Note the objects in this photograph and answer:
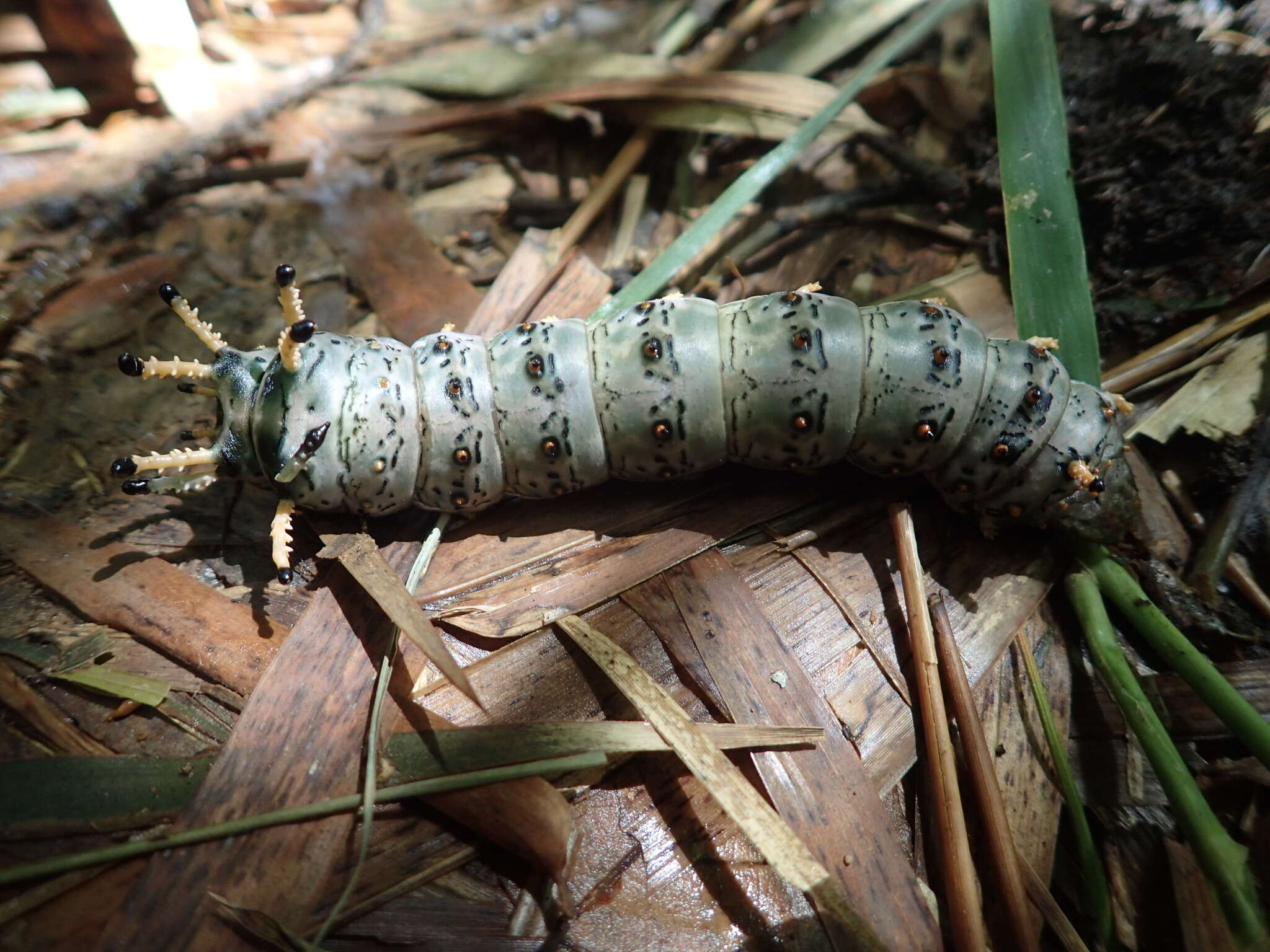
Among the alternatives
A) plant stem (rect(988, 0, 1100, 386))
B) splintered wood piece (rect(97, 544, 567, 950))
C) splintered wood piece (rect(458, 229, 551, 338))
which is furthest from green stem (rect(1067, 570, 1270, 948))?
splintered wood piece (rect(458, 229, 551, 338))

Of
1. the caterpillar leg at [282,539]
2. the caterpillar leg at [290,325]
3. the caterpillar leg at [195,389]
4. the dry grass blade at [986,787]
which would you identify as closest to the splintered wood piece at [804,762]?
the dry grass blade at [986,787]

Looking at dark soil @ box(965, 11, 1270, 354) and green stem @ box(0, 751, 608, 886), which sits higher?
dark soil @ box(965, 11, 1270, 354)

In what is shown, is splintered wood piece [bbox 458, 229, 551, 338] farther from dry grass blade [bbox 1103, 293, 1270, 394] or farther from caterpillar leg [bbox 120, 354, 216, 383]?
dry grass blade [bbox 1103, 293, 1270, 394]

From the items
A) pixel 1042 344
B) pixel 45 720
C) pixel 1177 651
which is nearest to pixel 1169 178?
pixel 1042 344

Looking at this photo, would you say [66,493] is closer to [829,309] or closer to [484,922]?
[484,922]

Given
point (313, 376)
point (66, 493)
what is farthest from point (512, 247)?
point (66, 493)

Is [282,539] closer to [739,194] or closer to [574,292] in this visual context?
[574,292]
